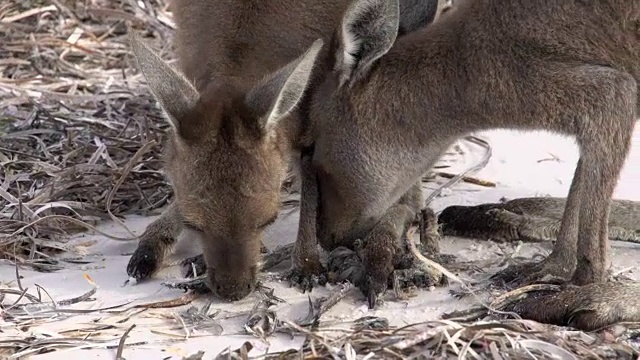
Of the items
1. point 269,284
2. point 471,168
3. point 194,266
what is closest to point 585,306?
point 269,284

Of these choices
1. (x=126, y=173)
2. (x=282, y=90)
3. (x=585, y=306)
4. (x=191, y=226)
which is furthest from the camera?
(x=126, y=173)

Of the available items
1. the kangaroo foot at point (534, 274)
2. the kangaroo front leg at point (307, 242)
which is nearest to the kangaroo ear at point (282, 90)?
the kangaroo front leg at point (307, 242)

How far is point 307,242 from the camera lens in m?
4.54

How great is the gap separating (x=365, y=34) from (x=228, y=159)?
803 mm

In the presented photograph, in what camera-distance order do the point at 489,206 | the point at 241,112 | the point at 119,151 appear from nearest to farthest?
1. the point at 241,112
2. the point at 489,206
3. the point at 119,151

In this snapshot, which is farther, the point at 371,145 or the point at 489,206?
the point at 489,206

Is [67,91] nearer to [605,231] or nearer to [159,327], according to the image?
[159,327]

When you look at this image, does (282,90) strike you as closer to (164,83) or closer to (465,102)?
(164,83)

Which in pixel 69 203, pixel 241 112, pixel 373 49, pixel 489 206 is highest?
pixel 373 49

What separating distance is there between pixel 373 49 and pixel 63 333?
165 cm

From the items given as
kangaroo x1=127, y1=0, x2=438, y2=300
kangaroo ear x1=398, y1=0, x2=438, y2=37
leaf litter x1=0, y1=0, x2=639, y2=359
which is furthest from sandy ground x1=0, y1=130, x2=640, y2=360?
kangaroo ear x1=398, y1=0, x2=438, y2=37

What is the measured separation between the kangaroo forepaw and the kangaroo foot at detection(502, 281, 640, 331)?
130cm

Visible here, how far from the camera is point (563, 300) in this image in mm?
4008

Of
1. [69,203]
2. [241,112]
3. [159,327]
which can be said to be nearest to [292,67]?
[241,112]
